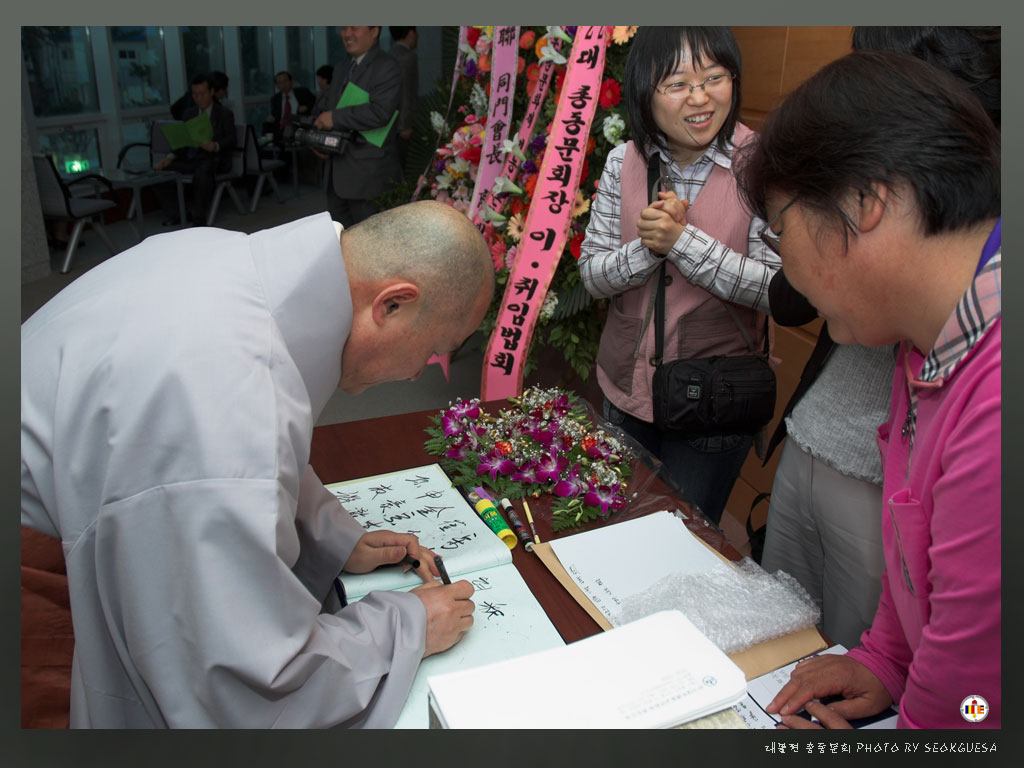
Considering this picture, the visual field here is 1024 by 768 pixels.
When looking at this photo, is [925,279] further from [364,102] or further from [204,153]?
[204,153]

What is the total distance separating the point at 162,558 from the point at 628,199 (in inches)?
46.5

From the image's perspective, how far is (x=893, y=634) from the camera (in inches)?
35.4

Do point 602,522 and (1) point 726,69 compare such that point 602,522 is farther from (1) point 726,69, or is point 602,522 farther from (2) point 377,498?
(1) point 726,69

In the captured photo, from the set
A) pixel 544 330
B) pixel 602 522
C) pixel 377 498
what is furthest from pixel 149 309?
pixel 544 330

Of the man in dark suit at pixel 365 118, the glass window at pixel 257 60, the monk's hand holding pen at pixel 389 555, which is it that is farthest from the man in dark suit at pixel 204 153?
the monk's hand holding pen at pixel 389 555

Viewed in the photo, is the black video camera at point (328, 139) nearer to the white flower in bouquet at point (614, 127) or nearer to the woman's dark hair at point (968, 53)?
the white flower in bouquet at point (614, 127)

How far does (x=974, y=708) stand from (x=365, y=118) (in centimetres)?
356

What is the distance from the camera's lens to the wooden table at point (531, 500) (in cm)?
104

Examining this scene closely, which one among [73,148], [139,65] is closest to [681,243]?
[73,148]

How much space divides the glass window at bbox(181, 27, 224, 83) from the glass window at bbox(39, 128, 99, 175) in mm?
1383

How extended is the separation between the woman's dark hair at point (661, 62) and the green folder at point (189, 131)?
19.1 feet

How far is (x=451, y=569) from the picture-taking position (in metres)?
1.11

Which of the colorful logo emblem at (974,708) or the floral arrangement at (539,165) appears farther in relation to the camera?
the floral arrangement at (539,165)
